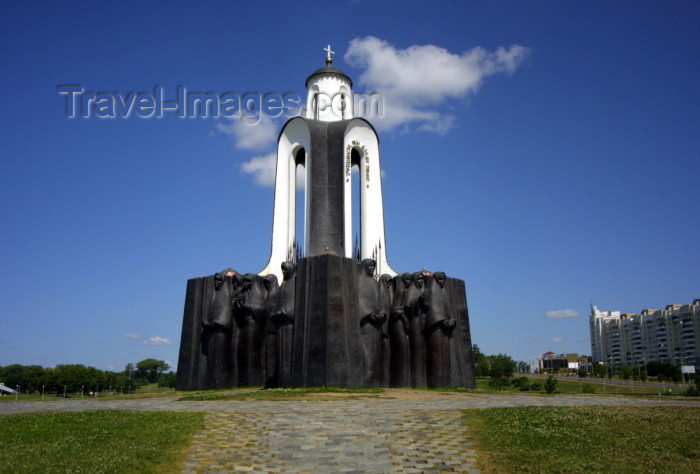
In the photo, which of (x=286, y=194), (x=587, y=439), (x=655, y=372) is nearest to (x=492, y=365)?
(x=655, y=372)

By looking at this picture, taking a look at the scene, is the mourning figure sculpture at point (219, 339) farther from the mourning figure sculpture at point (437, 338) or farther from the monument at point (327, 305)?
the mourning figure sculpture at point (437, 338)

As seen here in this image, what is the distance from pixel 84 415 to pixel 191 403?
118 inches

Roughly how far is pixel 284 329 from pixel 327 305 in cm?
148

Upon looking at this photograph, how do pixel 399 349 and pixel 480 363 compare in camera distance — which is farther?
pixel 480 363

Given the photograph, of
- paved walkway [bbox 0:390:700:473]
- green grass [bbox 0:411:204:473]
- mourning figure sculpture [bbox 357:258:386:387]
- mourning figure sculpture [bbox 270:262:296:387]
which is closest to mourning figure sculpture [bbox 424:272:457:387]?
mourning figure sculpture [bbox 357:258:386:387]

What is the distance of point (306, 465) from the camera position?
6.58m

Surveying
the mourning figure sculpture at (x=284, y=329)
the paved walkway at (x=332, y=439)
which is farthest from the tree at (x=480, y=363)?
the paved walkway at (x=332, y=439)

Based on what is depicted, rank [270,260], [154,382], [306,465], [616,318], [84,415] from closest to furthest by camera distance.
→ 1. [306,465]
2. [84,415]
3. [270,260]
4. [154,382]
5. [616,318]

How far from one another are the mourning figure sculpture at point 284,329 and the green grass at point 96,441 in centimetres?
594

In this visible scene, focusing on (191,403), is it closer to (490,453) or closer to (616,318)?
(490,453)

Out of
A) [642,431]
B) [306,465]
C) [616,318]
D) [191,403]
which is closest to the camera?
[306,465]

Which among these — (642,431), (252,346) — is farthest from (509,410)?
(252,346)

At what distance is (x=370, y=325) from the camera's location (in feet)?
54.1

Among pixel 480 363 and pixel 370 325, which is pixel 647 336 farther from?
pixel 370 325
